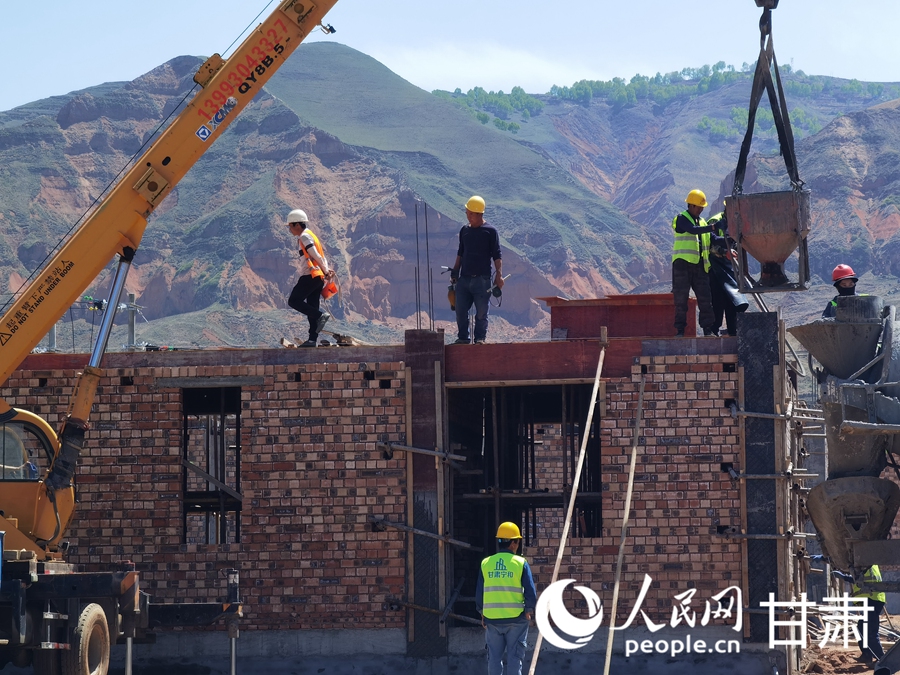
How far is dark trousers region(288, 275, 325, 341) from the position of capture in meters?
15.0

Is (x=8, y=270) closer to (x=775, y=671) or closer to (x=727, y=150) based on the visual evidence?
(x=775, y=671)

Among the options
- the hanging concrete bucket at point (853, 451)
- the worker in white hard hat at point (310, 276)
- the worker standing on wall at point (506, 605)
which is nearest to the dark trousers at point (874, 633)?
the hanging concrete bucket at point (853, 451)

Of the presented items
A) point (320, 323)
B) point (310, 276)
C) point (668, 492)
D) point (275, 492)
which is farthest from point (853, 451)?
point (275, 492)

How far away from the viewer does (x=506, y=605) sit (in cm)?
1099

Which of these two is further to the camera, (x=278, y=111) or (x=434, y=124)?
(x=434, y=124)

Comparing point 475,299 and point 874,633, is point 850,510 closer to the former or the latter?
point 874,633

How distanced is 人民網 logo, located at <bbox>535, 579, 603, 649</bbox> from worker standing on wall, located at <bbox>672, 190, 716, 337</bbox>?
133 inches

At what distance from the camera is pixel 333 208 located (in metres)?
107

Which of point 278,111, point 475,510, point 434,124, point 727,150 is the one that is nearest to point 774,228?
point 475,510

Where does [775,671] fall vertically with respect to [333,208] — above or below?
below

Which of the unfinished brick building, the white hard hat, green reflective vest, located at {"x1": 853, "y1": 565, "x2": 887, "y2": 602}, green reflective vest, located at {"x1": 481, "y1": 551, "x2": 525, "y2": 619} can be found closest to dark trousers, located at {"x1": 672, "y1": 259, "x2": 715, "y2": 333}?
the unfinished brick building

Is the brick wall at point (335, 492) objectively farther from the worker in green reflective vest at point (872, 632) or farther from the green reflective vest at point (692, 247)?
the worker in green reflective vest at point (872, 632)

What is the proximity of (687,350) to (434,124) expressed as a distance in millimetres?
133443

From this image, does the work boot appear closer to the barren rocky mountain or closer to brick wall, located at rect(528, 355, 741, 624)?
brick wall, located at rect(528, 355, 741, 624)
